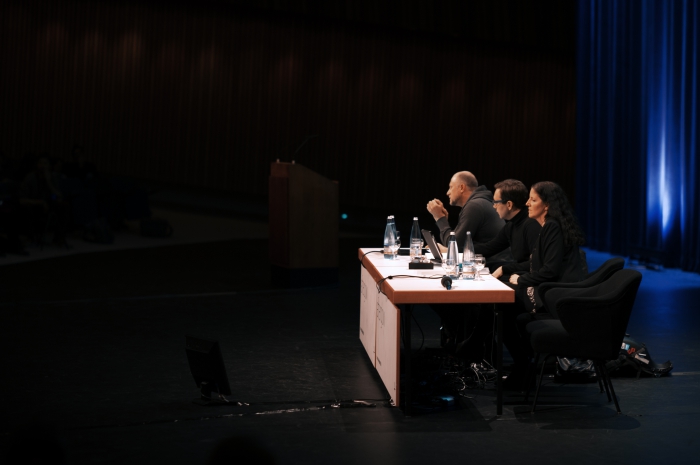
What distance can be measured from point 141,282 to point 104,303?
1.12 metres

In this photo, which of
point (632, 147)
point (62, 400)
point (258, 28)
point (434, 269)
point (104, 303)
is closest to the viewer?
point (62, 400)

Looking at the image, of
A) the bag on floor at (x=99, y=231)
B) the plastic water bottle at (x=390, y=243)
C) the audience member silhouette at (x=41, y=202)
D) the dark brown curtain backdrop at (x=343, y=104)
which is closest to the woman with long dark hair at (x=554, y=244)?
the plastic water bottle at (x=390, y=243)

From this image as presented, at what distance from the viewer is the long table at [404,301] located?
4418 mm

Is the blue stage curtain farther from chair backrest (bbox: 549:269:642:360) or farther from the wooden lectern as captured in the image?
chair backrest (bbox: 549:269:642:360)

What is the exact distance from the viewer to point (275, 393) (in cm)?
484

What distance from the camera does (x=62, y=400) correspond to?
15.3ft

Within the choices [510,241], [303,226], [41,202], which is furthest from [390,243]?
[41,202]

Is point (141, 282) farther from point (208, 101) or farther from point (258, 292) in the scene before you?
point (208, 101)

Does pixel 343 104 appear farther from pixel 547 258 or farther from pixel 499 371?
pixel 499 371

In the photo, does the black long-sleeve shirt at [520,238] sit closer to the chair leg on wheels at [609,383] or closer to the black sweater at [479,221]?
the black sweater at [479,221]

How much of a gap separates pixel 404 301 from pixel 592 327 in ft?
3.03

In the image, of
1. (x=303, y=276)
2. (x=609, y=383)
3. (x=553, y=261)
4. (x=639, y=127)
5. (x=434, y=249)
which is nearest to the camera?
(x=609, y=383)

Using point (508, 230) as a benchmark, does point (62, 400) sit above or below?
below

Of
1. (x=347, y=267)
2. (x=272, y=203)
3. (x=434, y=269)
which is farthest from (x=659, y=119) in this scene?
(x=434, y=269)
